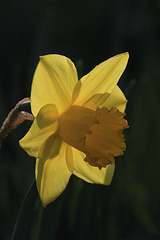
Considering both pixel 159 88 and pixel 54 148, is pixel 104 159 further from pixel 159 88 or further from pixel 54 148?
pixel 159 88

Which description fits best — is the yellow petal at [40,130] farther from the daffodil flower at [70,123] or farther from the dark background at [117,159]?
the dark background at [117,159]

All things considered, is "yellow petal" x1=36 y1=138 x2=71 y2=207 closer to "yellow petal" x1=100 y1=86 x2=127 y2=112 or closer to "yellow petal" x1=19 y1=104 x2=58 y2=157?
"yellow petal" x1=19 y1=104 x2=58 y2=157

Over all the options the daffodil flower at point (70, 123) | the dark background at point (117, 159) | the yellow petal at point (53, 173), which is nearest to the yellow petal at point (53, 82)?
the daffodil flower at point (70, 123)

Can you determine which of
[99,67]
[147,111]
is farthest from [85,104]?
[147,111]

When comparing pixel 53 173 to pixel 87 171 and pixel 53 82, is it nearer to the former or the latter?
pixel 87 171

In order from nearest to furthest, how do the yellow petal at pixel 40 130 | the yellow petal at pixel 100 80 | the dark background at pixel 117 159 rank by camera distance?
the yellow petal at pixel 40 130
the yellow petal at pixel 100 80
the dark background at pixel 117 159

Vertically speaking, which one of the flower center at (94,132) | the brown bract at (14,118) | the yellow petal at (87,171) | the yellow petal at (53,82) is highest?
the yellow petal at (53,82)

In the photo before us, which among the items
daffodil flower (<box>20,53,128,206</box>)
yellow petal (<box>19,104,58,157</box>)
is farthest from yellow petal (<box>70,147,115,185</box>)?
yellow petal (<box>19,104,58,157</box>)
